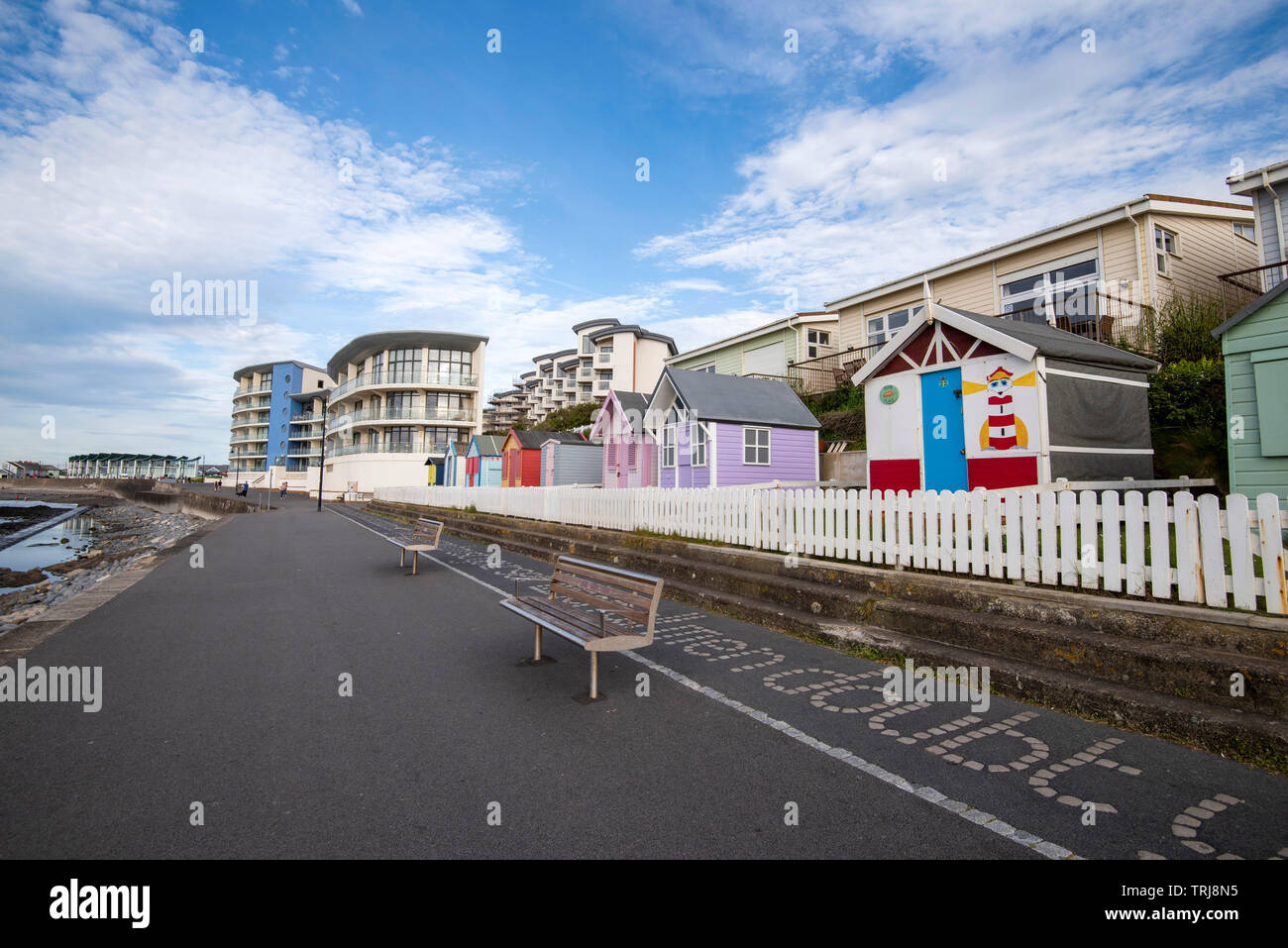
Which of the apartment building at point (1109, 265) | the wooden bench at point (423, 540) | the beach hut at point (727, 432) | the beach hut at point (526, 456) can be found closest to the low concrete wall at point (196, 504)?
the beach hut at point (526, 456)

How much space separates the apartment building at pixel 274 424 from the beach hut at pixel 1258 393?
290 feet

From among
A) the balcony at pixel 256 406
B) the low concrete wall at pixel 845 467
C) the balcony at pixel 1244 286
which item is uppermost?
the balcony at pixel 256 406

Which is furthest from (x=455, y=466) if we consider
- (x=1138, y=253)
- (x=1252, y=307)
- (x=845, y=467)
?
(x=1252, y=307)

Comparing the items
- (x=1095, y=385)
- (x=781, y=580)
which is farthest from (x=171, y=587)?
(x=1095, y=385)

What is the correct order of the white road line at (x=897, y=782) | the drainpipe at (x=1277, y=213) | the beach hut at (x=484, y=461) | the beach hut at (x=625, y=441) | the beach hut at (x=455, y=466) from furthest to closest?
the beach hut at (x=455, y=466) → the beach hut at (x=484, y=461) → the beach hut at (x=625, y=441) → the drainpipe at (x=1277, y=213) → the white road line at (x=897, y=782)

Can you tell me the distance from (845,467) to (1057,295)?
25.8 ft

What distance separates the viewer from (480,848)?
2.76 meters

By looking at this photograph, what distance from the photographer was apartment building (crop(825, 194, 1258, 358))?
1582cm

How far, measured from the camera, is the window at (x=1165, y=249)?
52.5ft

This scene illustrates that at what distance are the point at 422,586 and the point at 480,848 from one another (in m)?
7.88

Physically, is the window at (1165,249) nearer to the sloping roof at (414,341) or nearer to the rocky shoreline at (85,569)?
the rocky shoreline at (85,569)

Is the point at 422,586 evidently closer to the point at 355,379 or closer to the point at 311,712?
the point at 311,712

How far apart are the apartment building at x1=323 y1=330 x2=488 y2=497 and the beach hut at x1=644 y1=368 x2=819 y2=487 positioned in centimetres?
4144

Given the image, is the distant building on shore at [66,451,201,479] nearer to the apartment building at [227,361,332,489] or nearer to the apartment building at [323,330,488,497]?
the apartment building at [227,361,332,489]
